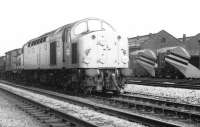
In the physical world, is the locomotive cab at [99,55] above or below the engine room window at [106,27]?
below

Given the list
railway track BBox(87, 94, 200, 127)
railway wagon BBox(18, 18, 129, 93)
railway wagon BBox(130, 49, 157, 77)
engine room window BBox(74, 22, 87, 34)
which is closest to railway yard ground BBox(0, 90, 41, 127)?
railway track BBox(87, 94, 200, 127)

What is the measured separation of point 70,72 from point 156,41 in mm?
36396

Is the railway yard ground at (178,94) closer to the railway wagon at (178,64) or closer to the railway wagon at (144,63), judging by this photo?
the railway wagon at (178,64)

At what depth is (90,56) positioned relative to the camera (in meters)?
13.0

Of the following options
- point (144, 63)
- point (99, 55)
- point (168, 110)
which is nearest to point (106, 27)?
point (99, 55)

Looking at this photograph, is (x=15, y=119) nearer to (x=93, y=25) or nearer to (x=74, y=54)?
(x=74, y=54)

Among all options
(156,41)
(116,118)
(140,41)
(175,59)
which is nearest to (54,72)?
(116,118)

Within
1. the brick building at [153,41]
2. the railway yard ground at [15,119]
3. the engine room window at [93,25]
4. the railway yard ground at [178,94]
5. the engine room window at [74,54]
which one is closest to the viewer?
the railway yard ground at [15,119]

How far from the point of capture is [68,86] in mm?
15031

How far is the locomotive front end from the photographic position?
12883 mm

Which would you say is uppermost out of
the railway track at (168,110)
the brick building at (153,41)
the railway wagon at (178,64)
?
the brick building at (153,41)

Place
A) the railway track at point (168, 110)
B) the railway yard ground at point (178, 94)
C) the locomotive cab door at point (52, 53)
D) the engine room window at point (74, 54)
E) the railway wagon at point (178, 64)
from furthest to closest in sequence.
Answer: the railway wagon at point (178, 64) → the locomotive cab door at point (52, 53) → the engine room window at point (74, 54) → the railway yard ground at point (178, 94) → the railway track at point (168, 110)

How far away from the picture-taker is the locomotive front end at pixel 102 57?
12.9 m

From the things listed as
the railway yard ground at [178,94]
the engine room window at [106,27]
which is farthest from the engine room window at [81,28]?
the railway yard ground at [178,94]
